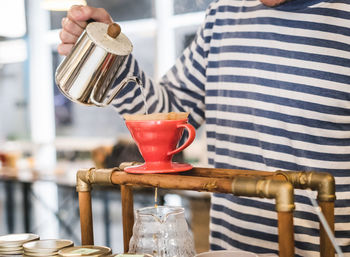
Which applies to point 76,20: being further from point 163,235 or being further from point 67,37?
point 163,235

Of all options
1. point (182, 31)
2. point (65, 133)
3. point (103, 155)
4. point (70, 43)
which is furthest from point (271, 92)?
point (65, 133)

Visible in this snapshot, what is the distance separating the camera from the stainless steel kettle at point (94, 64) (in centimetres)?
97

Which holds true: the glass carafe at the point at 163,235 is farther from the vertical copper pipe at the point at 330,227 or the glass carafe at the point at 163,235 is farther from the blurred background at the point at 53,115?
the blurred background at the point at 53,115

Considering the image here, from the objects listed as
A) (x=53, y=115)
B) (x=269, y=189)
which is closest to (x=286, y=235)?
(x=269, y=189)

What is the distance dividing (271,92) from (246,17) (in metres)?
0.22

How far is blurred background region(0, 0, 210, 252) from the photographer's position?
480cm

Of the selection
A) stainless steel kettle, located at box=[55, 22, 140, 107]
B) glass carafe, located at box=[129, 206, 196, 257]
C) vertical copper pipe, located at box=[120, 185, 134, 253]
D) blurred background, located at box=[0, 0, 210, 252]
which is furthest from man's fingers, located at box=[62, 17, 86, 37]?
blurred background, located at box=[0, 0, 210, 252]

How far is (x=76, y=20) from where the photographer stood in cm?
112

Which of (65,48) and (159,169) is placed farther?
(65,48)

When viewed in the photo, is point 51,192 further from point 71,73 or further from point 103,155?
point 71,73

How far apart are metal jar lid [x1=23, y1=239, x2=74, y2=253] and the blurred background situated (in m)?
3.39

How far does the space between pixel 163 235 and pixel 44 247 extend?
0.71 ft

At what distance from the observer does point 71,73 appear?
40.0 inches

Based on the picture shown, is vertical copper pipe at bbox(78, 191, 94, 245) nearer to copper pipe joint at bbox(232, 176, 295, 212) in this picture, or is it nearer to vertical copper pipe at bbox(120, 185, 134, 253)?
vertical copper pipe at bbox(120, 185, 134, 253)
